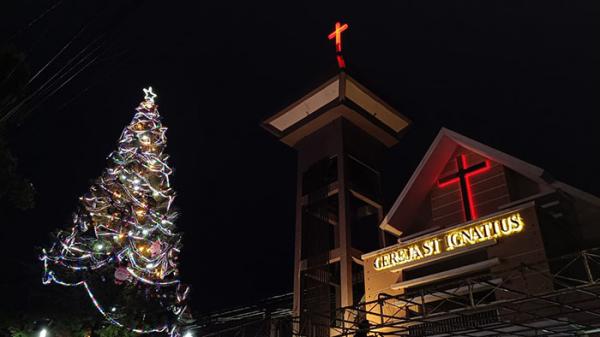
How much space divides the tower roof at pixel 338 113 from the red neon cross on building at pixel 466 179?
710 centimetres

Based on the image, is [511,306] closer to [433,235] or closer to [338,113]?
[433,235]

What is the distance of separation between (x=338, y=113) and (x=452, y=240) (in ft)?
31.8

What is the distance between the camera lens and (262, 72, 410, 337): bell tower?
20156mm

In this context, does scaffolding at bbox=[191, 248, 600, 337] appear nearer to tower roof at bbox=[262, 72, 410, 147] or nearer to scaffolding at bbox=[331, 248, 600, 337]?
scaffolding at bbox=[331, 248, 600, 337]

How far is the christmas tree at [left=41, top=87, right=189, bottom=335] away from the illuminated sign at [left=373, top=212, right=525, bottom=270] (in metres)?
7.99

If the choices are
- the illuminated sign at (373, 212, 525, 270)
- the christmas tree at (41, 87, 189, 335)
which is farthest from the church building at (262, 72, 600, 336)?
the christmas tree at (41, 87, 189, 335)

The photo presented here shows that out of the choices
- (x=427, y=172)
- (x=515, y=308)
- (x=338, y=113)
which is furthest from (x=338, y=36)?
(x=515, y=308)

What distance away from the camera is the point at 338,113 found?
23.1 meters

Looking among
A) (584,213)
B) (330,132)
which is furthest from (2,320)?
(584,213)

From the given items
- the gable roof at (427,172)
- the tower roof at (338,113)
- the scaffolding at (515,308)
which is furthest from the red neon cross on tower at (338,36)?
the scaffolding at (515,308)

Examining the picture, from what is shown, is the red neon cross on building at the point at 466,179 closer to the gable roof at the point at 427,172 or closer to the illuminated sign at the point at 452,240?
the gable roof at the point at 427,172

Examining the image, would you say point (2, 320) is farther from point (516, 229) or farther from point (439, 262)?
point (516, 229)

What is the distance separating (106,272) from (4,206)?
5.05 metres

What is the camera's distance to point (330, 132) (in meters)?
23.5
